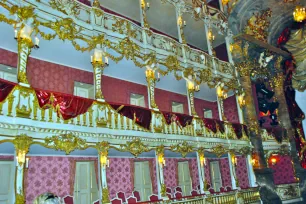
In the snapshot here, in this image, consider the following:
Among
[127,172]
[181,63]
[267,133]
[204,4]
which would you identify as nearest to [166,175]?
[127,172]

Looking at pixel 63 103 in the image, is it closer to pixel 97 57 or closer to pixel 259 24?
pixel 97 57

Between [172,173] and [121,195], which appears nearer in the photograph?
[121,195]

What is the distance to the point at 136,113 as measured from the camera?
36.1 feet

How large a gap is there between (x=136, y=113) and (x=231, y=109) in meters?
10.2

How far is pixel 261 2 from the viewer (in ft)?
62.0

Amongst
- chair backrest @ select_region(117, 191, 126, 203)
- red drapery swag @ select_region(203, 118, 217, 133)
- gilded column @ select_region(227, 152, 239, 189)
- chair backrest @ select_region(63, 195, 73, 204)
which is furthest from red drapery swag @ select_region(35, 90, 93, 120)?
gilded column @ select_region(227, 152, 239, 189)

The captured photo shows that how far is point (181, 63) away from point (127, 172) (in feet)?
20.2

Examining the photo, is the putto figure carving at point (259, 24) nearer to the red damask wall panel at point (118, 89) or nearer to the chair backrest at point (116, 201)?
the red damask wall panel at point (118, 89)

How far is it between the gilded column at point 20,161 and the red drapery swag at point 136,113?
346 cm

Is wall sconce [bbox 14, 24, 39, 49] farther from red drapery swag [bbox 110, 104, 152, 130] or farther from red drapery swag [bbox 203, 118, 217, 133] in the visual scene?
red drapery swag [bbox 203, 118, 217, 133]

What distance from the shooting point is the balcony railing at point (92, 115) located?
26.1 ft

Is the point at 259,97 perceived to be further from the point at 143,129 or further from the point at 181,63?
the point at 143,129

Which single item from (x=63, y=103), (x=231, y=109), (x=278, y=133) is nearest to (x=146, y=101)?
(x=63, y=103)

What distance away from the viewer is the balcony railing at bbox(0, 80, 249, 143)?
26.1 feet
